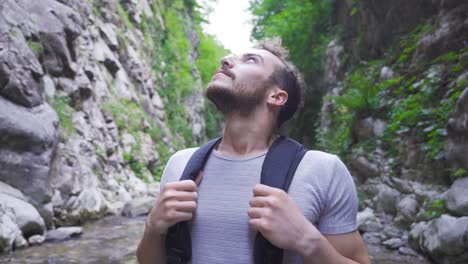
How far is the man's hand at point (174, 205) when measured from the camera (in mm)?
1411

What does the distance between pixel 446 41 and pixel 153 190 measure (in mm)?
8521

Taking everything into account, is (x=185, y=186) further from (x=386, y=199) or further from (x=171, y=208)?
(x=386, y=199)

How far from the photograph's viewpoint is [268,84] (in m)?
1.83

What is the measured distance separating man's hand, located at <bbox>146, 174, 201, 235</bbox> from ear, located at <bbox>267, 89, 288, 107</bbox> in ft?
2.01

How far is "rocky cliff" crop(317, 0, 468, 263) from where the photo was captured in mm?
4871

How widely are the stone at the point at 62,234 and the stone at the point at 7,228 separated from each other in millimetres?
649

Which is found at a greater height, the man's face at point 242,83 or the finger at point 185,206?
the man's face at point 242,83

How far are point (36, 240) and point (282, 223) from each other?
17.5 feet

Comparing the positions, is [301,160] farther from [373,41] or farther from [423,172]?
[373,41]

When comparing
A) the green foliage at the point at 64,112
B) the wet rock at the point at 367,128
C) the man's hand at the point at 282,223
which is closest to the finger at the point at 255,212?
the man's hand at the point at 282,223

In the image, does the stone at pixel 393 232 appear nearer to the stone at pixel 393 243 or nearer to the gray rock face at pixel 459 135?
the stone at pixel 393 243

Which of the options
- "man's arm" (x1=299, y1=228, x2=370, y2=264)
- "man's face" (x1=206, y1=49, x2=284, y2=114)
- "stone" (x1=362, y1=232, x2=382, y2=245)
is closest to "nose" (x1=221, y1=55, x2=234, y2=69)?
→ "man's face" (x1=206, y1=49, x2=284, y2=114)

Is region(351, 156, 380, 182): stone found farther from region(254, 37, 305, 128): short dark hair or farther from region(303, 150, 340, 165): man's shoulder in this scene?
region(303, 150, 340, 165): man's shoulder

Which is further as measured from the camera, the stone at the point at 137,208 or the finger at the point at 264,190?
the stone at the point at 137,208
